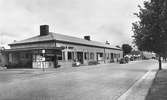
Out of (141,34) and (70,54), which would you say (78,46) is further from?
(141,34)

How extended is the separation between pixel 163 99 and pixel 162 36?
302 cm

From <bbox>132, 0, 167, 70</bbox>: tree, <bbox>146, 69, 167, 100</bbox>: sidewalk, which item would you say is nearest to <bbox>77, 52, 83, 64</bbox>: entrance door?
<bbox>146, 69, 167, 100</bbox>: sidewalk

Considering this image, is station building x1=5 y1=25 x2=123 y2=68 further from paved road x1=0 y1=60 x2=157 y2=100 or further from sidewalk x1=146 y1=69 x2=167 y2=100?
sidewalk x1=146 y1=69 x2=167 y2=100

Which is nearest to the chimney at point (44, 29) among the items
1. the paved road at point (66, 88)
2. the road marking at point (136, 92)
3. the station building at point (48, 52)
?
the station building at point (48, 52)

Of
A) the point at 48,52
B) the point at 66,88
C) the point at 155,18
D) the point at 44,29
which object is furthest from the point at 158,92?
the point at 44,29

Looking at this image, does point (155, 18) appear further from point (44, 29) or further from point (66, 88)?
point (44, 29)

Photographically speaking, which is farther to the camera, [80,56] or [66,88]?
[80,56]

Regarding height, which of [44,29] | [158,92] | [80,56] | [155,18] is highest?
[44,29]

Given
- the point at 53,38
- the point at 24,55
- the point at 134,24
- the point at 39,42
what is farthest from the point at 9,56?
the point at 134,24

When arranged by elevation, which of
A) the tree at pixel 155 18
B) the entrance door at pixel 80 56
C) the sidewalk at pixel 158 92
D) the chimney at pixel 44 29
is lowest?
the sidewalk at pixel 158 92

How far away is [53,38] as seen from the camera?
42.3 metres

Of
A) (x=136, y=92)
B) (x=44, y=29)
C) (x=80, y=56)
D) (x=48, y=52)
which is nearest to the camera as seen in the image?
(x=136, y=92)

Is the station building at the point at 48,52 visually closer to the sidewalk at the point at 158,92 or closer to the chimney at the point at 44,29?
the chimney at the point at 44,29

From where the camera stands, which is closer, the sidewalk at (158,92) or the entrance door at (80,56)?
the sidewalk at (158,92)
